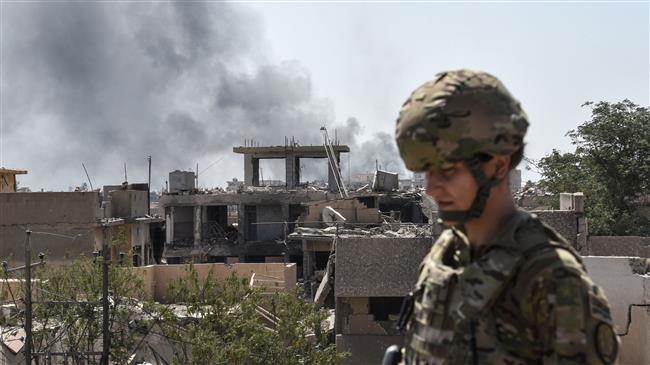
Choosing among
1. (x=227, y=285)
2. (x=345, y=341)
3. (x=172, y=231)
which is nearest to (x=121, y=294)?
(x=227, y=285)

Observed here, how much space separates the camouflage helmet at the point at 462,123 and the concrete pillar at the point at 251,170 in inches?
1877

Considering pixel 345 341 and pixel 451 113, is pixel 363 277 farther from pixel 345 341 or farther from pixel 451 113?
pixel 451 113

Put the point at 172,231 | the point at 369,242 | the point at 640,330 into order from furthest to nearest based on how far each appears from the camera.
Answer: the point at 172,231, the point at 369,242, the point at 640,330

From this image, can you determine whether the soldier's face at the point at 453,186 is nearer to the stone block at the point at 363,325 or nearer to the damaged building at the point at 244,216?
the stone block at the point at 363,325

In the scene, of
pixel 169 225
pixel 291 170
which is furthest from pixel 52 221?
pixel 291 170

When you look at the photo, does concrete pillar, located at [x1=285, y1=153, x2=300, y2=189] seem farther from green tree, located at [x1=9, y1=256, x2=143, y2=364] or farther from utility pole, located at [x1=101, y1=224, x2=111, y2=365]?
utility pole, located at [x1=101, y1=224, x2=111, y2=365]

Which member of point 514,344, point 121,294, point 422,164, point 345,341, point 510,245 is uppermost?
point 422,164

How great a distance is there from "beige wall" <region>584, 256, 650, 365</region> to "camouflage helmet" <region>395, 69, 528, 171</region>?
307 inches

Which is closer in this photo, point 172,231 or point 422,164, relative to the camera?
point 422,164

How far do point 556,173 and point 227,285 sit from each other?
1857 cm

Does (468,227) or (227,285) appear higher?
(468,227)

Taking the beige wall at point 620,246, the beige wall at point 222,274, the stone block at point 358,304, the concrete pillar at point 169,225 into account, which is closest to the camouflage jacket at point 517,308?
the stone block at point 358,304

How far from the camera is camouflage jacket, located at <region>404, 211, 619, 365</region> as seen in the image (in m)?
2.06

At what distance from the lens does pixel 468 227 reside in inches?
96.0
